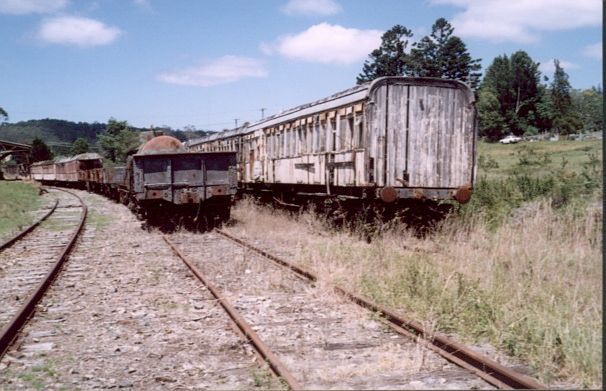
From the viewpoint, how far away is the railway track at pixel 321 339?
164 inches

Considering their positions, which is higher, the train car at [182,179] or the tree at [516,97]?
the tree at [516,97]

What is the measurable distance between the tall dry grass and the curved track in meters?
0.22

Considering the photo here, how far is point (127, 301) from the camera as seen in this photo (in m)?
7.05

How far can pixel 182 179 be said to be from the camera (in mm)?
14344

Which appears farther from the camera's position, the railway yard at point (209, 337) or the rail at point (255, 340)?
the railway yard at point (209, 337)

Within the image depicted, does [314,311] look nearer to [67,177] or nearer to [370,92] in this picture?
[370,92]

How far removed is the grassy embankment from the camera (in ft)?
14.7

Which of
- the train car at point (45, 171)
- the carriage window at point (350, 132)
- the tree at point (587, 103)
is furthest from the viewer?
the tree at point (587, 103)

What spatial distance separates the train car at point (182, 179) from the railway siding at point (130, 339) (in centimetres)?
505

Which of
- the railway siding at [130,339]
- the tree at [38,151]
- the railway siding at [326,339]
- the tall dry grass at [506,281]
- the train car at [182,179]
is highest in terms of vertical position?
the tree at [38,151]

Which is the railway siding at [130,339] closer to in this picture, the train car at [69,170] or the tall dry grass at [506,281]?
the tall dry grass at [506,281]

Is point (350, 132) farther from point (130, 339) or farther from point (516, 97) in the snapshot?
point (516, 97)

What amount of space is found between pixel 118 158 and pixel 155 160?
8193 centimetres

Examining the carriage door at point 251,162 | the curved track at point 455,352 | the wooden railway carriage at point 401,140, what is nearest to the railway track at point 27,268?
the curved track at point 455,352
